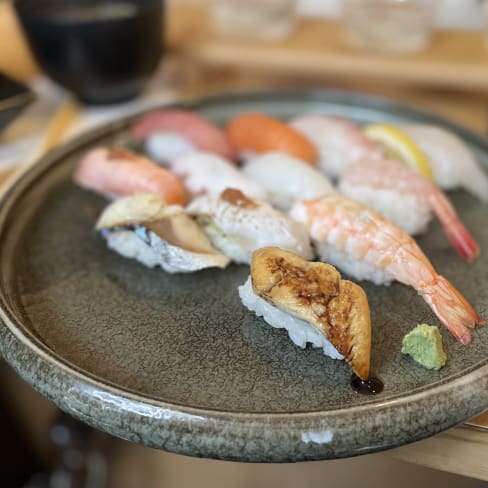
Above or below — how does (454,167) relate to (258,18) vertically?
below

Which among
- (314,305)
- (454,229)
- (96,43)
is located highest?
(96,43)

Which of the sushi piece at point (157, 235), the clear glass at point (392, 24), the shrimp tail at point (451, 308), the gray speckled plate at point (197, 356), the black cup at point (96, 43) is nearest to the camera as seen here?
the gray speckled plate at point (197, 356)

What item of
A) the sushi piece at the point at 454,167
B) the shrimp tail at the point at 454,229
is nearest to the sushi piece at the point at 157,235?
the shrimp tail at the point at 454,229

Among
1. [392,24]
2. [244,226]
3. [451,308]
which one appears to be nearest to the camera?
[451,308]

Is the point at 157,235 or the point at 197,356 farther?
the point at 157,235

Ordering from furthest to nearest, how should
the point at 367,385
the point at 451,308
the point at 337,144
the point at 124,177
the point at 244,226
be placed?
1. the point at 337,144
2. the point at 124,177
3. the point at 244,226
4. the point at 451,308
5. the point at 367,385

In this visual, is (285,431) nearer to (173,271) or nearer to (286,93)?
(173,271)

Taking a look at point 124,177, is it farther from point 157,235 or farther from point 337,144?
point 337,144

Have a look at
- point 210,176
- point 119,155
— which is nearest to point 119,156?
point 119,155

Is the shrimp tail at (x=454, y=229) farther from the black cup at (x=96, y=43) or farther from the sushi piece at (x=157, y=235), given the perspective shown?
the black cup at (x=96, y=43)
